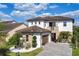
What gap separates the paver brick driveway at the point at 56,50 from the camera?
8.02m

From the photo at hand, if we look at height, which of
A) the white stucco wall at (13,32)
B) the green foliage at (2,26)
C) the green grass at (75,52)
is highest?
the green foliage at (2,26)

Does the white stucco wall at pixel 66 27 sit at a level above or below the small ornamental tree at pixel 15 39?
above

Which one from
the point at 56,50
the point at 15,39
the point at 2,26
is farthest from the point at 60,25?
the point at 2,26

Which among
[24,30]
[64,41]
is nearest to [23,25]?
[24,30]

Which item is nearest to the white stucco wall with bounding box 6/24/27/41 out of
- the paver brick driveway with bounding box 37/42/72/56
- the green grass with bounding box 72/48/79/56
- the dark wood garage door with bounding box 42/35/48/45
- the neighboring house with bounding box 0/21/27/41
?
the neighboring house with bounding box 0/21/27/41

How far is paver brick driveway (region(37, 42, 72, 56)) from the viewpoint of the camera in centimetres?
802

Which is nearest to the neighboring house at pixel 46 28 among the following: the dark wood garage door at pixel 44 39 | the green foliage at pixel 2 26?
the dark wood garage door at pixel 44 39

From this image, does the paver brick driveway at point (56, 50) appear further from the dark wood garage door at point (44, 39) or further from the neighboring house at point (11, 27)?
the neighboring house at point (11, 27)

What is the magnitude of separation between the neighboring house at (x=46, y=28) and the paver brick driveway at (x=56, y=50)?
0.07 metres

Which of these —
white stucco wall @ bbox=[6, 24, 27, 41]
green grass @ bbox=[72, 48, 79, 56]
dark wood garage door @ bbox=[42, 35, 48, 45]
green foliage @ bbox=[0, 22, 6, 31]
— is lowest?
green grass @ bbox=[72, 48, 79, 56]

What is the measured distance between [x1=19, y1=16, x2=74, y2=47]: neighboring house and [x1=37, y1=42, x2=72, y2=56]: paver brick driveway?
0.25ft

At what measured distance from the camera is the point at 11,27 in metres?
8.09

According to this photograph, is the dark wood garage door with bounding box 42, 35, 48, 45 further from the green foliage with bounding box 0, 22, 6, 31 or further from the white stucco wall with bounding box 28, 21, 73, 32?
the green foliage with bounding box 0, 22, 6, 31

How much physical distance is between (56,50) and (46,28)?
31cm
